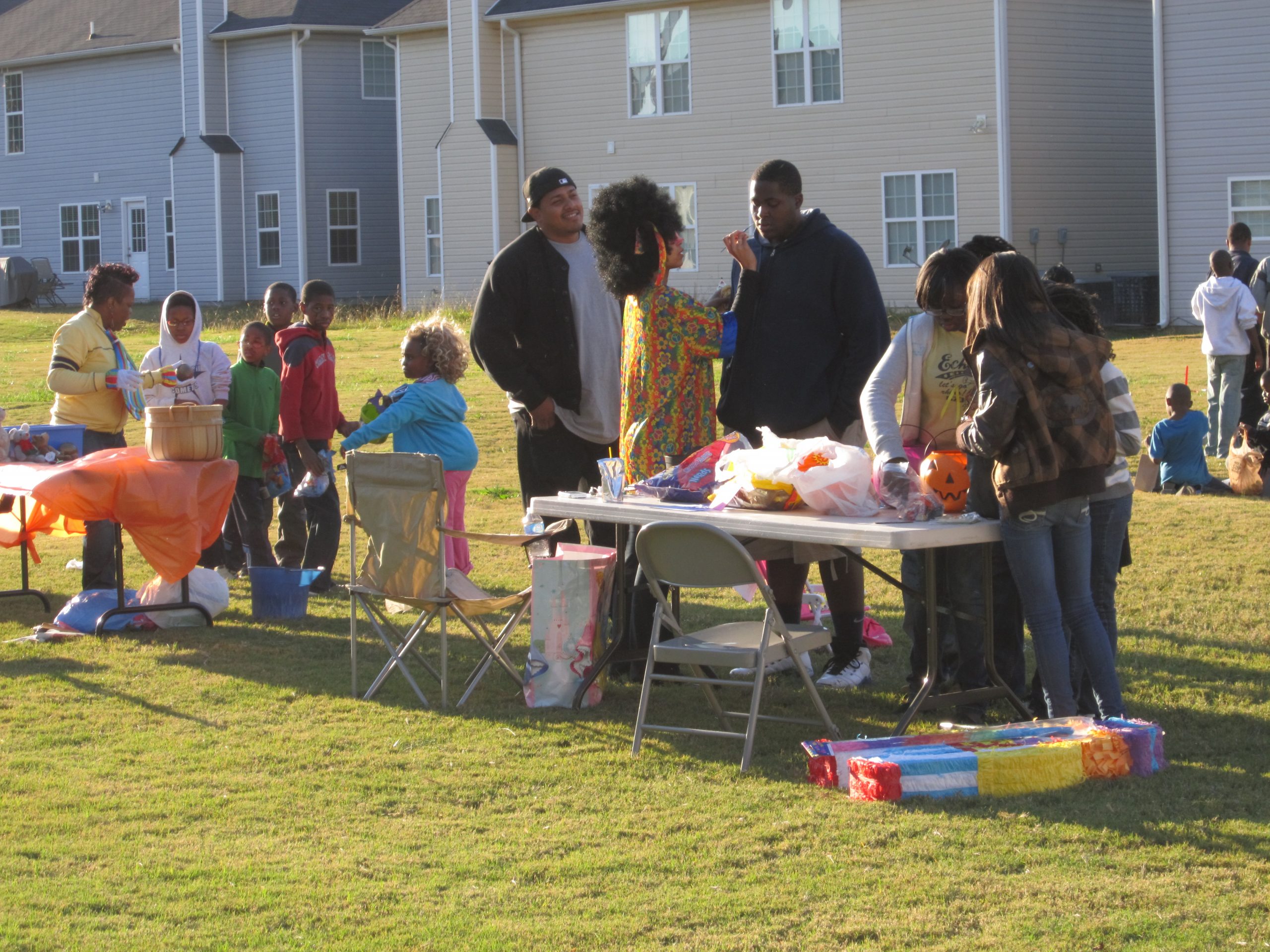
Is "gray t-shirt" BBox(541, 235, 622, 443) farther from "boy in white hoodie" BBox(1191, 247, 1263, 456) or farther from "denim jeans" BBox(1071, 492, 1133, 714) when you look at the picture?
"boy in white hoodie" BBox(1191, 247, 1263, 456)

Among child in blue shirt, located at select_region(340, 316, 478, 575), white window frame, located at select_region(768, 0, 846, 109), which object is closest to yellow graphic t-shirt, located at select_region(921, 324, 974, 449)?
child in blue shirt, located at select_region(340, 316, 478, 575)

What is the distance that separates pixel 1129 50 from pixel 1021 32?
2931 mm

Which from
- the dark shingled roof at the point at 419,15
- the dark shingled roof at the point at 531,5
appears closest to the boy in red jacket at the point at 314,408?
the dark shingled roof at the point at 531,5

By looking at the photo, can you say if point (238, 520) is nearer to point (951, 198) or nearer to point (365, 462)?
point (365, 462)

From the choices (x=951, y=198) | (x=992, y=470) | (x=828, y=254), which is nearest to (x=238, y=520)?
(x=828, y=254)

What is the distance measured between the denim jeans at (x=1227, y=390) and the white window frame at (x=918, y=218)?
11596mm

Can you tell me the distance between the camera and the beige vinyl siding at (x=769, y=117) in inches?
955

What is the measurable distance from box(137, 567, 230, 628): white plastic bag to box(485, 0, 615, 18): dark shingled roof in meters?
20.4

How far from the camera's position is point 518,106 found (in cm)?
2875

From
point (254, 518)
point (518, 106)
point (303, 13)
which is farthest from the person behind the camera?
point (303, 13)

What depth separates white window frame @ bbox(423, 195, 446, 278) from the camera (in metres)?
30.9

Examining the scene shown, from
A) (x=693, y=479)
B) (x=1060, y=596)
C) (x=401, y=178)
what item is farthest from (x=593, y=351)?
(x=401, y=178)

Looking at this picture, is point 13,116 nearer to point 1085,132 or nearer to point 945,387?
→ point 1085,132

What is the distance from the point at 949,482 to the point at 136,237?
115ft
